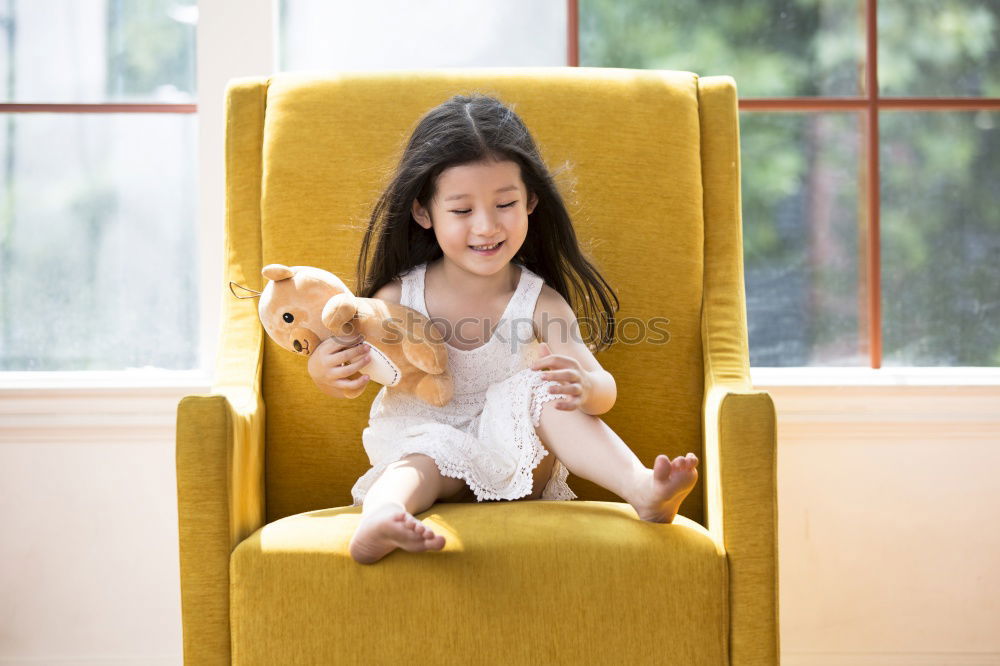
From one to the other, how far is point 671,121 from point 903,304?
2.65 ft

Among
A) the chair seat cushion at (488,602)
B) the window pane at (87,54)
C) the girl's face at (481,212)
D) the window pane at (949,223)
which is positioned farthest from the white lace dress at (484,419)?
the window pane at (949,223)

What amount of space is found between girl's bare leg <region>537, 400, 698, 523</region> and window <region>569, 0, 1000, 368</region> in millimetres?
914

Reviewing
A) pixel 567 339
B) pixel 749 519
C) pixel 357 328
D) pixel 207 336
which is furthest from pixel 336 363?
pixel 207 336

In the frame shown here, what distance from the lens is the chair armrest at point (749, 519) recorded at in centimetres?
132

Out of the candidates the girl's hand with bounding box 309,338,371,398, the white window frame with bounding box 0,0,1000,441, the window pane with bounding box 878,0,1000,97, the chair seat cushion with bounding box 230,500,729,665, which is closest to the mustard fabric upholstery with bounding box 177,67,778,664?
the chair seat cushion with bounding box 230,500,729,665

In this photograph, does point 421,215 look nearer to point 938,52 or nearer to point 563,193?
point 563,193

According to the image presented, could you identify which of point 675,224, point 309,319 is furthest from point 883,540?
point 309,319

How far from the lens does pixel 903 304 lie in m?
2.29

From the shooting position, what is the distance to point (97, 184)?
2273mm

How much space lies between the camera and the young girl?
1483mm

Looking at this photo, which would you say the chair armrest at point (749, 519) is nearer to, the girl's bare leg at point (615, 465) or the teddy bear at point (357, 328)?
the girl's bare leg at point (615, 465)

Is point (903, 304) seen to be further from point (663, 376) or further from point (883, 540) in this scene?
point (663, 376)

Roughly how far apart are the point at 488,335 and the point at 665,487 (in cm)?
47

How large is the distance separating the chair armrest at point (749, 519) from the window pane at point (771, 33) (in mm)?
1154
